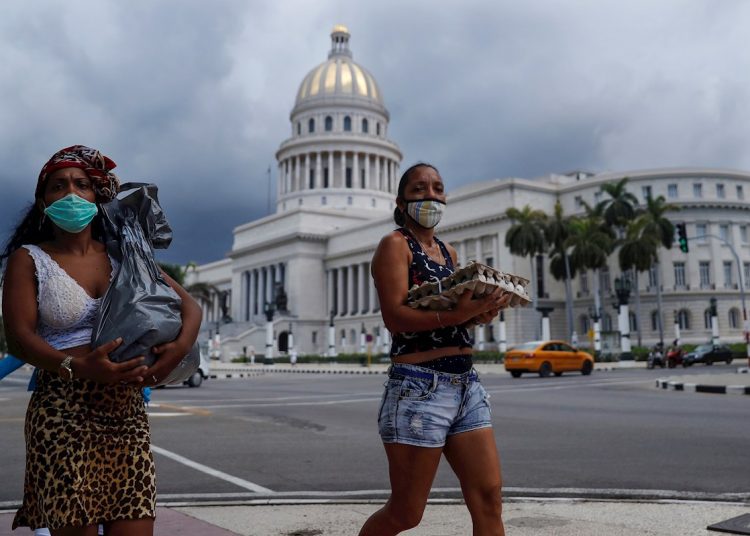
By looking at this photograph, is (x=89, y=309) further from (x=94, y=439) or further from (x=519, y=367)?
(x=519, y=367)

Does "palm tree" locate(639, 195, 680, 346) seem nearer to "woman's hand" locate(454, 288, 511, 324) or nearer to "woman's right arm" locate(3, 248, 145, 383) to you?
"woman's hand" locate(454, 288, 511, 324)

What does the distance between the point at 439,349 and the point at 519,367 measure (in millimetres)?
26583

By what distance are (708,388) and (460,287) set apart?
18758mm

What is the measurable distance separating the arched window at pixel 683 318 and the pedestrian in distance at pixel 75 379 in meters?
64.7

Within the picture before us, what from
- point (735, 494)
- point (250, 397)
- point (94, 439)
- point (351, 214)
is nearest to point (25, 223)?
point (94, 439)

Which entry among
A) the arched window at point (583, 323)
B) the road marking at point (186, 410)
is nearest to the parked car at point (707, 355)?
the arched window at point (583, 323)

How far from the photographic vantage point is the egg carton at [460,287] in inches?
125

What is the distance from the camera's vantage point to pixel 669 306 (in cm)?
6231

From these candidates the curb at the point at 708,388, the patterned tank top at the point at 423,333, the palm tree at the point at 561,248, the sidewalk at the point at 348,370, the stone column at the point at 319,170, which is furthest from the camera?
the stone column at the point at 319,170

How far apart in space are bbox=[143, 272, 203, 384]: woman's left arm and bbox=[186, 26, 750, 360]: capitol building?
45600 mm

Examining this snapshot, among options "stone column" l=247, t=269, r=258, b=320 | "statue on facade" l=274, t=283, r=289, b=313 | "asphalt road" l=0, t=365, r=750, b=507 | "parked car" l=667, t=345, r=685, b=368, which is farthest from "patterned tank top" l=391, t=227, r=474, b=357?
"stone column" l=247, t=269, r=258, b=320

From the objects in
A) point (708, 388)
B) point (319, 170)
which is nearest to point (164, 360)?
point (708, 388)

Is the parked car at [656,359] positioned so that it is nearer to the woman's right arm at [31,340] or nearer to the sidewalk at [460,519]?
the sidewalk at [460,519]

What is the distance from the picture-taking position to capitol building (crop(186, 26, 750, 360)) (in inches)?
2485
